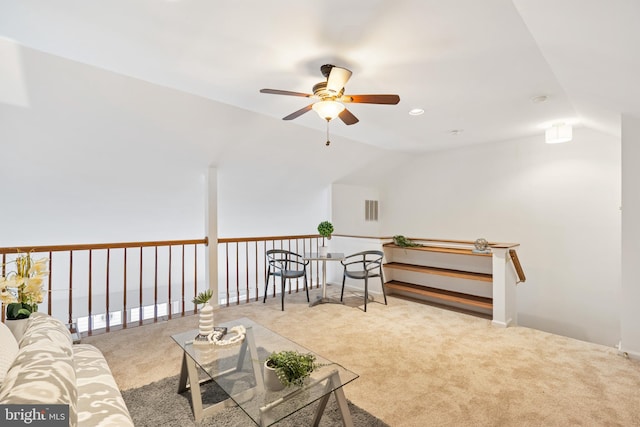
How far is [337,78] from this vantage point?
2.18 m

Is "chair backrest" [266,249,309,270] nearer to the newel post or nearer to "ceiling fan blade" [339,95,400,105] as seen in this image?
the newel post

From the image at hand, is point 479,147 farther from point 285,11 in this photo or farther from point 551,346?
point 285,11

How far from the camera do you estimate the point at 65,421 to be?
36.4 inches

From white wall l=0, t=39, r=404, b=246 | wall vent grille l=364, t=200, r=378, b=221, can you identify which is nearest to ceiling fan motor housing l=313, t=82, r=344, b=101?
white wall l=0, t=39, r=404, b=246

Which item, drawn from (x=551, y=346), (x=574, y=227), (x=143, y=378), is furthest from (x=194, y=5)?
(x=574, y=227)

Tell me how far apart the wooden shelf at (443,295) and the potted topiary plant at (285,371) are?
2.95 metres

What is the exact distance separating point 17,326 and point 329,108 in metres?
2.37

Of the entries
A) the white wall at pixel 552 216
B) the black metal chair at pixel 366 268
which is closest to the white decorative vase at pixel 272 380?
the black metal chair at pixel 366 268

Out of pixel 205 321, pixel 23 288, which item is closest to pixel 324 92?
pixel 205 321

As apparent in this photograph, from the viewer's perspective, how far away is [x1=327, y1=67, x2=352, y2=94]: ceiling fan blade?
2113 mm

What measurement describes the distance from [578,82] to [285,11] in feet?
7.74

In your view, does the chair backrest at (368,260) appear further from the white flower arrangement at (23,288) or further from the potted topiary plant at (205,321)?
the white flower arrangement at (23,288)

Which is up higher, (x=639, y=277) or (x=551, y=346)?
(x=639, y=277)

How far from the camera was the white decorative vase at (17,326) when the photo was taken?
1653 millimetres
